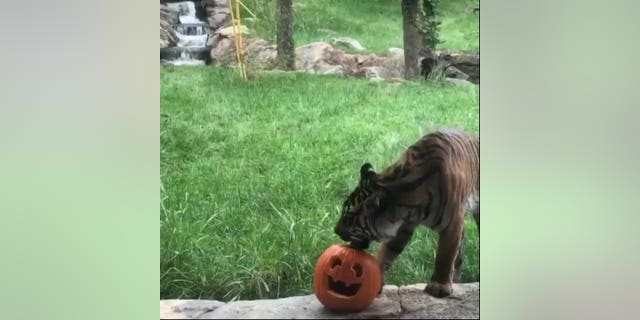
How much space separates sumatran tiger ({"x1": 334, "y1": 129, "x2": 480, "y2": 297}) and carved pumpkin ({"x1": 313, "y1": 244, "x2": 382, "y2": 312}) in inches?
2.7

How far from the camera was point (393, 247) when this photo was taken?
2.07 m

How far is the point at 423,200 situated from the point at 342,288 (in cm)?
37

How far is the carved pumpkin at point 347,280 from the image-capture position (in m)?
1.97

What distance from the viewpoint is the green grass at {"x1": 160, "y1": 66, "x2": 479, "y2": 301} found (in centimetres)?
203

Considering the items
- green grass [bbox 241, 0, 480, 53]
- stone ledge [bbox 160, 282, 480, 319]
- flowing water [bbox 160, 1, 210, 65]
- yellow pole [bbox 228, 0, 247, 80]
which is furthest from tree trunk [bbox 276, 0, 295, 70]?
stone ledge [bbox 160, 282, 480, 319]

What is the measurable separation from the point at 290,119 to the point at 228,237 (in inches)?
16.4

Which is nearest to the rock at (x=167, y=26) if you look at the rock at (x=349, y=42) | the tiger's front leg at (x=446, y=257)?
the rock at (x=349, y=42)

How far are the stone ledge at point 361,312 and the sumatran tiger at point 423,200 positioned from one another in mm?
50

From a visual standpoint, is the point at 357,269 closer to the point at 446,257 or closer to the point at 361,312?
the point at 361,312

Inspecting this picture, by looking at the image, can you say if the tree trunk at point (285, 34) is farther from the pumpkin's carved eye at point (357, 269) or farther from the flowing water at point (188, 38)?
the pumpkin's carved eye at point (357, 269)

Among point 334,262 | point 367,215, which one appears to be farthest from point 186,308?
point 367,215
